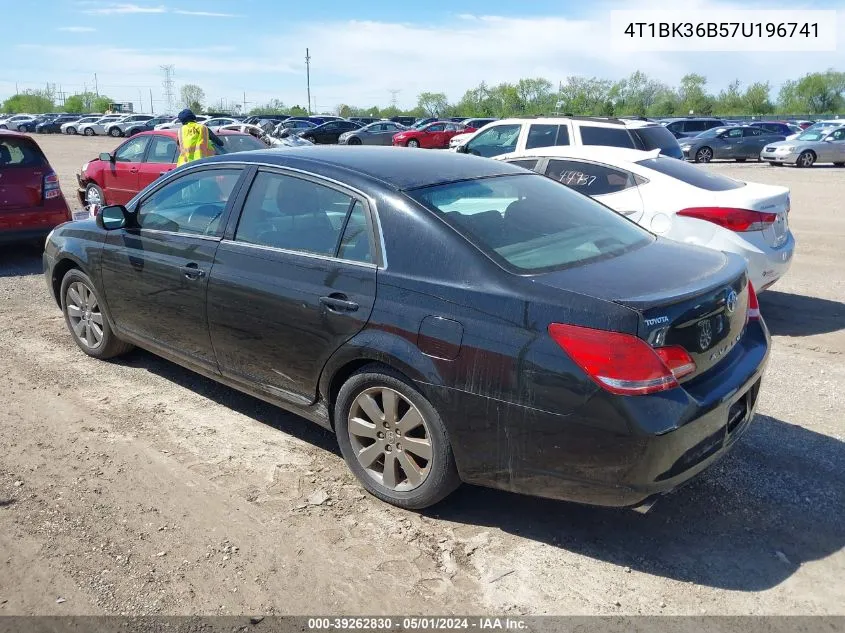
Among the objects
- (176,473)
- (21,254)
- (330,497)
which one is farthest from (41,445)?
(21,254)

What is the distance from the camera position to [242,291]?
413cm

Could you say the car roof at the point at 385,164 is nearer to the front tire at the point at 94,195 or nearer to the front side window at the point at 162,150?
the front side window at the point at 162,150

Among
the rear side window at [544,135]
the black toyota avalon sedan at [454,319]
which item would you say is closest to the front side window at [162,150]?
the rear side window at [544,135]

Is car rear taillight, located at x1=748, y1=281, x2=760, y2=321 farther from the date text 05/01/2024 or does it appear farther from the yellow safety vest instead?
the yellow safety vest

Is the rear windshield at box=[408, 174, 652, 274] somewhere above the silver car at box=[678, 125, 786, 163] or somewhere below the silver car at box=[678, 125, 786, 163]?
below

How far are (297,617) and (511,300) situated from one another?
59.2 inches

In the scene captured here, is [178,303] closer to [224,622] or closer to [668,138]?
[224,622]

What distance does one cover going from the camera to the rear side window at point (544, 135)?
37.0 ft

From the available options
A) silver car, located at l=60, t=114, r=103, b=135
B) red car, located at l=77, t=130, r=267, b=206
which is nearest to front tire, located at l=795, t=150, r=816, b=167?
red car, located at l=77, t=130, r=267, b=206

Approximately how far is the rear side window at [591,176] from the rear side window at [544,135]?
161 inches

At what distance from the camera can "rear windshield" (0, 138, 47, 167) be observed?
359 inches

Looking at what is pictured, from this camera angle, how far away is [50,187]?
31.0 feet

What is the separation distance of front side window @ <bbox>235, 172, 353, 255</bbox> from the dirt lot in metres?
1.18

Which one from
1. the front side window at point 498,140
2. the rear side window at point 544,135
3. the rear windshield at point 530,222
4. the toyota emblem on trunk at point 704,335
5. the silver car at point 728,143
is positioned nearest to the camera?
the toyota emblem on trunk at point 704,335
